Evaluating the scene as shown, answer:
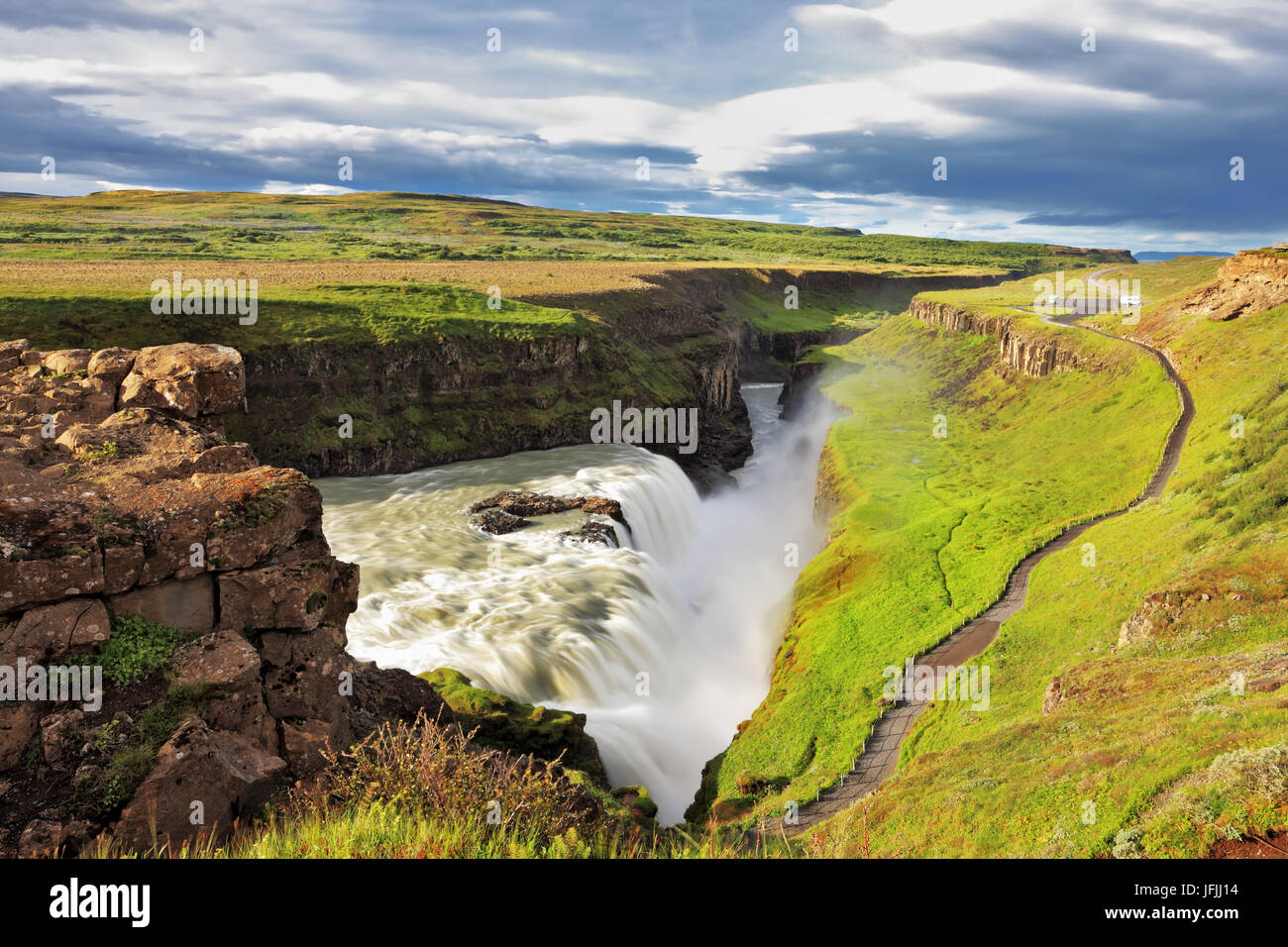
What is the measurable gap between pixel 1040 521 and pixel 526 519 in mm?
37066

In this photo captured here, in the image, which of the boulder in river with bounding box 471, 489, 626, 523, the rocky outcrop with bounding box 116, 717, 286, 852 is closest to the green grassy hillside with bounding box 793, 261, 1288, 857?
the rocky outcrop with bounding box 116, 717, 286, 852

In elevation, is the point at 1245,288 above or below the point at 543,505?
above

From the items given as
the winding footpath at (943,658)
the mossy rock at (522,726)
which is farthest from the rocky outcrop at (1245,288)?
the mossy rock at (522,726)

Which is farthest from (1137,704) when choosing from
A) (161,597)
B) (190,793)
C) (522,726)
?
(161,597)

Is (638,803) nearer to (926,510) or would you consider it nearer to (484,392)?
(926,510)

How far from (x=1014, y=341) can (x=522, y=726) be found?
9276cm

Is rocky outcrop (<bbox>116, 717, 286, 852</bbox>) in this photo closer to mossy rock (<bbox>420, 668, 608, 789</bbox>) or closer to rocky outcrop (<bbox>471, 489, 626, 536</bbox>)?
mossy rock (<bbox>420, 668, 608, 789</bbox>)

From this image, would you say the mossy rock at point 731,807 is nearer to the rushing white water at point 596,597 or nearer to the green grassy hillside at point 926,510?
the green grassy hillside at point 926,510

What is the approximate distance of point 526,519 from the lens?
5669 centimetres

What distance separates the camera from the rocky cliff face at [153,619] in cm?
1298

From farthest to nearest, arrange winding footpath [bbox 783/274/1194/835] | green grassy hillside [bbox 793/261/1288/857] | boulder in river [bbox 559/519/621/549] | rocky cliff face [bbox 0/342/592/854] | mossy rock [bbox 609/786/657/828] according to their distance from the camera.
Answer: boulder in river [bbox 559/519/621/549] → winding footpath [bbox 783/274/1194/835] → mossy rock [bbox 609/786/657/828] → green grassy hillside [bbox 793/261/1288/857] → rocky cliff face [bbox 0/342/592/854]

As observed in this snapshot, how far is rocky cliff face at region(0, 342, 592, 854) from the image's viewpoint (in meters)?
13.0

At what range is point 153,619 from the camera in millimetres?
15062

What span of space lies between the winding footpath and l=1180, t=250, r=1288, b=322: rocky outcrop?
20.5 m
